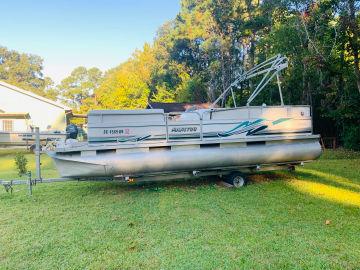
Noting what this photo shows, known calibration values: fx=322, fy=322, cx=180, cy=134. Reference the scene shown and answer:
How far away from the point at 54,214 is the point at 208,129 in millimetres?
3369

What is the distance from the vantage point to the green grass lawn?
3.57 m

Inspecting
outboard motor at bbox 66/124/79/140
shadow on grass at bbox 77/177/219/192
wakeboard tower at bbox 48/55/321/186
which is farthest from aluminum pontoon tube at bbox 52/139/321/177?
outboard motor at bbox 66/124/79/140

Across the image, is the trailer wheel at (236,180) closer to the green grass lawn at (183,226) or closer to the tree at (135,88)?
the green grass lawn at (183,226)

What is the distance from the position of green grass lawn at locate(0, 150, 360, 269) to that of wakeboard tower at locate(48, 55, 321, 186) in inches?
21.0

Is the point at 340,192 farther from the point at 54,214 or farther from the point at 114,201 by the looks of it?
the point at 54,214

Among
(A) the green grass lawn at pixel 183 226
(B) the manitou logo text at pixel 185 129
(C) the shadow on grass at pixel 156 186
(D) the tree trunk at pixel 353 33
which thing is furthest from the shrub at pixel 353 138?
(B) the manitou logo text at pixel 185 129

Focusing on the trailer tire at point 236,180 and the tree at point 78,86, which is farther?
the tree at point 78,86

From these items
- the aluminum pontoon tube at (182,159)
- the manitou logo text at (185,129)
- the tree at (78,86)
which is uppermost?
the tree at (78,86)

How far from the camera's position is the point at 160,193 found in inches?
262

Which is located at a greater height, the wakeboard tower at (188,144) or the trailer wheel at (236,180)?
the wakeboard tower at (188,144)

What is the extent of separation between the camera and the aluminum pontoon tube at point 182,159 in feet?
19.7

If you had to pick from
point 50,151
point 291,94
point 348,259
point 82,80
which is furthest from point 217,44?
point 82,80

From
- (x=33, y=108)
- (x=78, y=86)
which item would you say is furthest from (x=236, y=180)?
(x=78, y=86)

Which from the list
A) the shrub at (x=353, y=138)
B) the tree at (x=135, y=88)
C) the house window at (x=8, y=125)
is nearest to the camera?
the shrub at (x=353, y=138)
